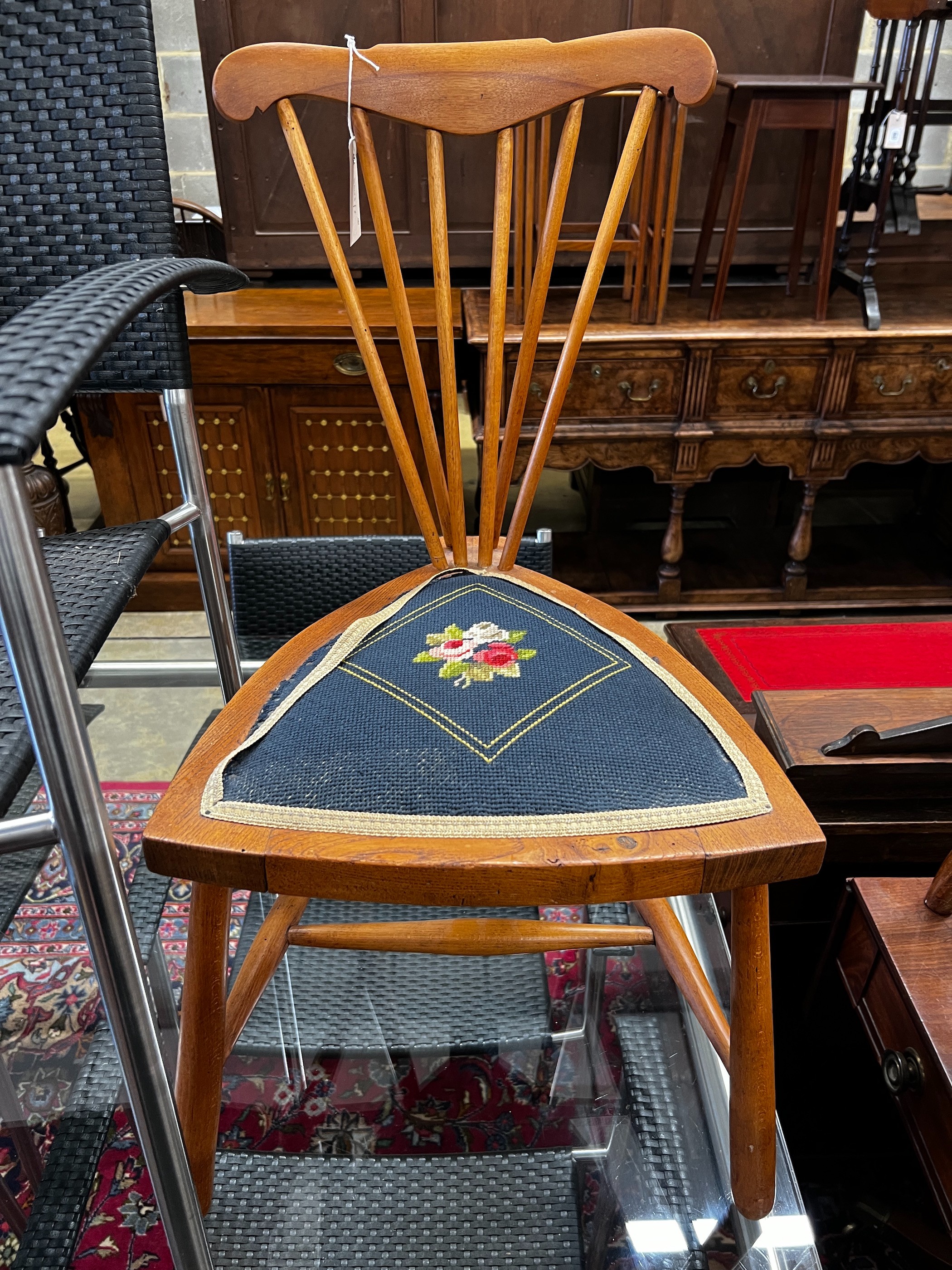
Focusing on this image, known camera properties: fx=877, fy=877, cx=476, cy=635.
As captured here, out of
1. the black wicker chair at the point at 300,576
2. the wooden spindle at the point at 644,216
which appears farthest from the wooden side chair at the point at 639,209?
the black wicker chair at the point at 300,576

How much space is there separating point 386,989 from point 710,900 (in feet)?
1.18

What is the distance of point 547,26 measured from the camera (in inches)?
76.5

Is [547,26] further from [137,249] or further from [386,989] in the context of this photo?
[386,989]

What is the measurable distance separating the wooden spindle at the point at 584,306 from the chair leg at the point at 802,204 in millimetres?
1306

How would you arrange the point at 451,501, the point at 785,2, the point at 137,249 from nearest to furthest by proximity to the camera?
the point at 137,249
the point at 451,501
the point at 785,2

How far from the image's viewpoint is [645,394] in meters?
1.90

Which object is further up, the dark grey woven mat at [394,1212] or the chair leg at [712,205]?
the chair leg at [712,205]

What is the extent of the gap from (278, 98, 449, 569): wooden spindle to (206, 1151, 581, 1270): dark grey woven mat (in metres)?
0.54

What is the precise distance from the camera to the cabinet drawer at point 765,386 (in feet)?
6.21

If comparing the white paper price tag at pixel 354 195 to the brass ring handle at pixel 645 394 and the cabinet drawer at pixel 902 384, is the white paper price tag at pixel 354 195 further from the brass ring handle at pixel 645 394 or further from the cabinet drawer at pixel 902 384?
the cabinet drawer at pixel 902 384

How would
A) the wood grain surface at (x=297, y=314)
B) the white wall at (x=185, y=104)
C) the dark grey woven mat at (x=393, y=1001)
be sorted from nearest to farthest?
the dark grey woven mat at (x=393, y=1001)
the wood grain surface at (x=297, y=314)
the white wall at (x=185, y=104)

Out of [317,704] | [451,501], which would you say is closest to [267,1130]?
[317,704]

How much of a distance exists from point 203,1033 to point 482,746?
0.32 metres

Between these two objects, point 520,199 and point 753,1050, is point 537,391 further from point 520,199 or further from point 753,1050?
point 753,1050
